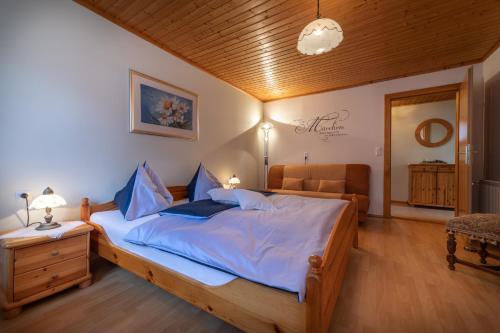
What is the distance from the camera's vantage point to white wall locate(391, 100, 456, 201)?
15.8 ft

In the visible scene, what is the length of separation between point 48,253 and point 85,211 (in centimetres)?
50

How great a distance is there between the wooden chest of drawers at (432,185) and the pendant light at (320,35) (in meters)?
4.44

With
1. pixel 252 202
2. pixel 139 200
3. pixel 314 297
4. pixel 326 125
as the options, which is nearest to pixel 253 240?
pixel 314 297

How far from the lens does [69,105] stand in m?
1.93

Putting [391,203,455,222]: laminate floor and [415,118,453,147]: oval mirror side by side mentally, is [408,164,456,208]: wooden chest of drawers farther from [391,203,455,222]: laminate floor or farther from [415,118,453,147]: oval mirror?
[415,118,453,147]: oval mirror

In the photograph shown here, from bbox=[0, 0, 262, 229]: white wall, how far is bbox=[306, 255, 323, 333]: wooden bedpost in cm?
227

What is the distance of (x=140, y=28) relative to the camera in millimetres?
2404

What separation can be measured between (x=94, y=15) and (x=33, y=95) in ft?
3.45

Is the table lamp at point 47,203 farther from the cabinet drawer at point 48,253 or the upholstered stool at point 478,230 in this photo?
the upholstered stool at point 478,230

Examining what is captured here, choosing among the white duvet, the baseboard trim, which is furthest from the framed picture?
the baseboard trim

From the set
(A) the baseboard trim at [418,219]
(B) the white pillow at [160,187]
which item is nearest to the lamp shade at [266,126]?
(B) the white pillow at [160,187]

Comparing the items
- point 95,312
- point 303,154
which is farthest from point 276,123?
point 95,312

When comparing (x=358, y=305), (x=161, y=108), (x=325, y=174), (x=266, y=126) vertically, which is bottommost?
(x=358, y=305)

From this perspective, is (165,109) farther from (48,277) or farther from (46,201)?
(48,277)
